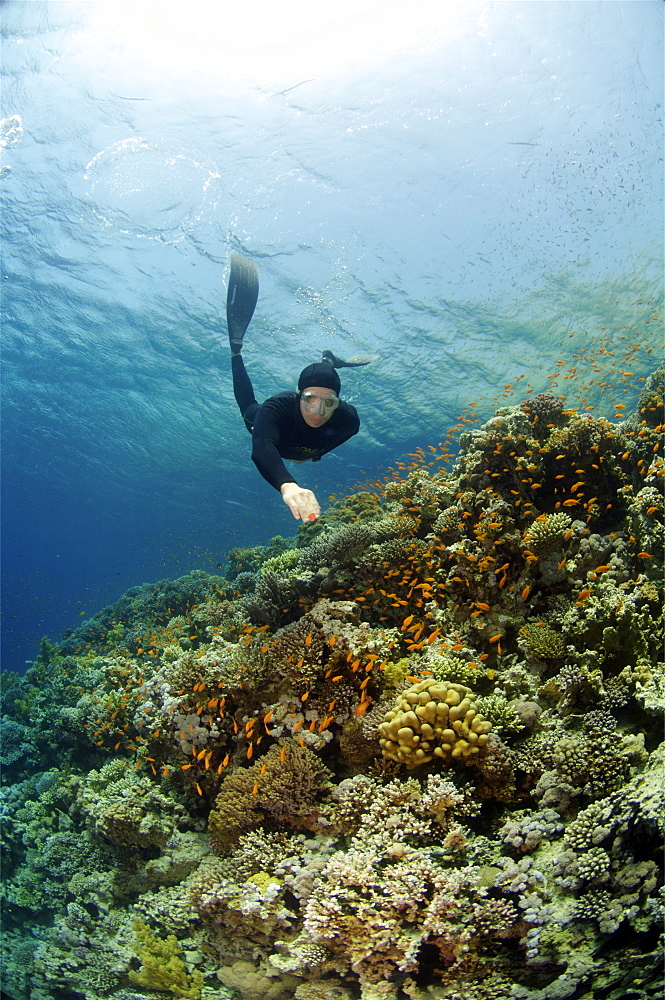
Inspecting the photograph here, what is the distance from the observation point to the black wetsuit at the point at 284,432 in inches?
187

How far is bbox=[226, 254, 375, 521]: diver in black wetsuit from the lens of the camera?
4.31m

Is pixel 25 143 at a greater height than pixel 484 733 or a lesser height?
greater

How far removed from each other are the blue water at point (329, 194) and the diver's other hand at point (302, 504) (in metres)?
12.6

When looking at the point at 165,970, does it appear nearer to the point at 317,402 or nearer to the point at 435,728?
the point at 435,728

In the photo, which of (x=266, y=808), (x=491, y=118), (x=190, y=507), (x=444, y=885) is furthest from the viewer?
(x=190, y=507)

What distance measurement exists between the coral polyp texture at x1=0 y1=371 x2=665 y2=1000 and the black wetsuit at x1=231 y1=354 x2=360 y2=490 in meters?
1.45

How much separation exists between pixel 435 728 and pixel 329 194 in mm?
18822

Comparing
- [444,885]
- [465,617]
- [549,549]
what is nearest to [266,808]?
[444,885]

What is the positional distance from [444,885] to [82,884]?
192 inches

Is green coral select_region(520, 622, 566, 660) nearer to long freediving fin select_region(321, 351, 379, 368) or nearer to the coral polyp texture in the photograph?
the coral polyp texture

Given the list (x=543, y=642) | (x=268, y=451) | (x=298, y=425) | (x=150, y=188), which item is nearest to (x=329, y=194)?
(x=150, y=188)

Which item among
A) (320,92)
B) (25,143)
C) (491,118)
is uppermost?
(25,143)

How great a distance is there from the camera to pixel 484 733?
3.58 metres

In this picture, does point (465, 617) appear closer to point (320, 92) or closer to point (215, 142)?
point (320, 92)
